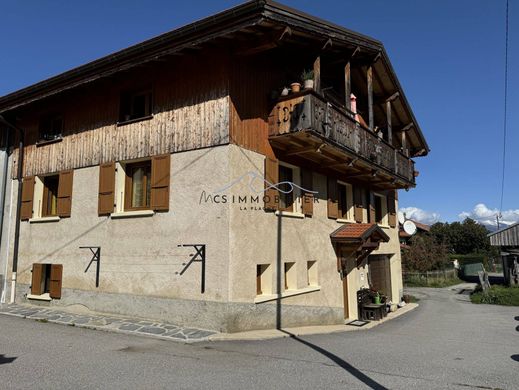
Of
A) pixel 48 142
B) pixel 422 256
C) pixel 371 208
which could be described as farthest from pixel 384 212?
pixel 422 256

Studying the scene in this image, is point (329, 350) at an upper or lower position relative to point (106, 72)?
lower

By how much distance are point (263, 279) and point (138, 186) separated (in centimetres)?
419

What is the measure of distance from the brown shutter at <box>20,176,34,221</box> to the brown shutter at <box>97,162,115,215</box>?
11.4 feet

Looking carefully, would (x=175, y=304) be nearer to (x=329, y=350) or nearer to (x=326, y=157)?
(x=329, y=350)

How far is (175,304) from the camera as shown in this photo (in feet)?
31.3

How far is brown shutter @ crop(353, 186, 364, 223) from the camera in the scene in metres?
15.5

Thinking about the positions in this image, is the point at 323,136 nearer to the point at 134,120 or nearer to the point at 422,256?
the point at 134,120

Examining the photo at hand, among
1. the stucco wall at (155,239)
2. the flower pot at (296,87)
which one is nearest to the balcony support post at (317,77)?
the flower pot at (296,87)

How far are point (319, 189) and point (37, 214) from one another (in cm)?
902

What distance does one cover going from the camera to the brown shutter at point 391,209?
1933 cm

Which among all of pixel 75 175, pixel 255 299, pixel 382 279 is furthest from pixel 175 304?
pixel 382 279

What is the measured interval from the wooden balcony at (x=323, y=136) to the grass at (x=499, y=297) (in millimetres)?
11221

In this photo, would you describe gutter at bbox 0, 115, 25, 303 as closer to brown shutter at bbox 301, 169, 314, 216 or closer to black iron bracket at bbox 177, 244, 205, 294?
black iron bracket at bbox 177, 244, 205, 294

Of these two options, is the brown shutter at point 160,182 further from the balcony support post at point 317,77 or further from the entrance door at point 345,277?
the entrance door at point 345,277
